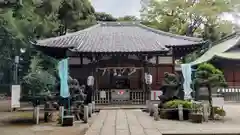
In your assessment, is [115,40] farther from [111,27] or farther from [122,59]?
[111,27]

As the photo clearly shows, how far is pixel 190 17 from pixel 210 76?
24.0 m

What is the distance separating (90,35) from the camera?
78.2ft

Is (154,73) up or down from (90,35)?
down

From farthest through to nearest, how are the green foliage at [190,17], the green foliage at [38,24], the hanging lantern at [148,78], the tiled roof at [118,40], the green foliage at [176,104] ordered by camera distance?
1. the green foliage at [190,17]
2. the green foliage at [38,24]
3. the tiled roof at [118,40]
4. the hanging lantern at [148,78]
5. the green foliage at [176,104]

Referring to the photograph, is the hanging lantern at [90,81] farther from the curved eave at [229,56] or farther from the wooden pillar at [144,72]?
the curved eave at [229,56]

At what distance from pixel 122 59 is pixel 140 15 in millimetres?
20097

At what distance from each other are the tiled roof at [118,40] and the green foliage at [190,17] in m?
11.5

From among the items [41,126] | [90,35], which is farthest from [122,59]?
[41,126]

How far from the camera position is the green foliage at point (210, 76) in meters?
13.3

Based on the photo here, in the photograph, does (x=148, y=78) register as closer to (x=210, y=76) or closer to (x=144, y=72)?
(x=144, y=72)

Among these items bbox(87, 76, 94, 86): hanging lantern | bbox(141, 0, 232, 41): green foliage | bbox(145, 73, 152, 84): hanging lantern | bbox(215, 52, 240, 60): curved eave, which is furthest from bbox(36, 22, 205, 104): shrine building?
bbox(141, 0, 232, 41): green foliage

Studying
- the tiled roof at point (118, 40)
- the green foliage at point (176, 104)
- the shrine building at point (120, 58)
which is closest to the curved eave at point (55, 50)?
the shrine building at point (120, 58)

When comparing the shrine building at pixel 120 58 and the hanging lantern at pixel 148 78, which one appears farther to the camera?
the shrine building at pixel 120 58

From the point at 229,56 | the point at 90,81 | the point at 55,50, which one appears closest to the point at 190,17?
the point at 229,56
